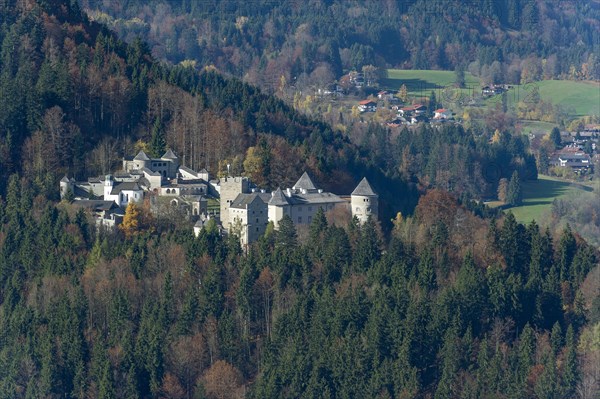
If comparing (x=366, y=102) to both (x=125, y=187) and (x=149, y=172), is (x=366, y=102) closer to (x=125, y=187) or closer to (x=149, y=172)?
(x=149, y=172)

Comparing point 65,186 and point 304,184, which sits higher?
point 65,186

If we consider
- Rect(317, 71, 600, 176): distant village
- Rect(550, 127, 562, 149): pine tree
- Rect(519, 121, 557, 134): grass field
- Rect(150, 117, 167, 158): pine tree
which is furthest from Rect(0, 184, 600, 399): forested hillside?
Rect(519, 121, 557, 134): grass field

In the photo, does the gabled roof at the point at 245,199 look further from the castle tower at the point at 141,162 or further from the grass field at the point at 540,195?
the grass field at the point at 540,195

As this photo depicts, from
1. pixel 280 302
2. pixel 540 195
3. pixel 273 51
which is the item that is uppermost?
pixel 273 51

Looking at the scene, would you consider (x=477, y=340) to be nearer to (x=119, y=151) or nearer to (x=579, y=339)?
(x=579, y=339)

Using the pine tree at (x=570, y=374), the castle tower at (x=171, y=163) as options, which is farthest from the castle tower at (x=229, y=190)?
the pine tree at (x=570, y=374)

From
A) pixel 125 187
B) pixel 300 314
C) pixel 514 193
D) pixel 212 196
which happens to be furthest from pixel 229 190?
pixel 514 193
